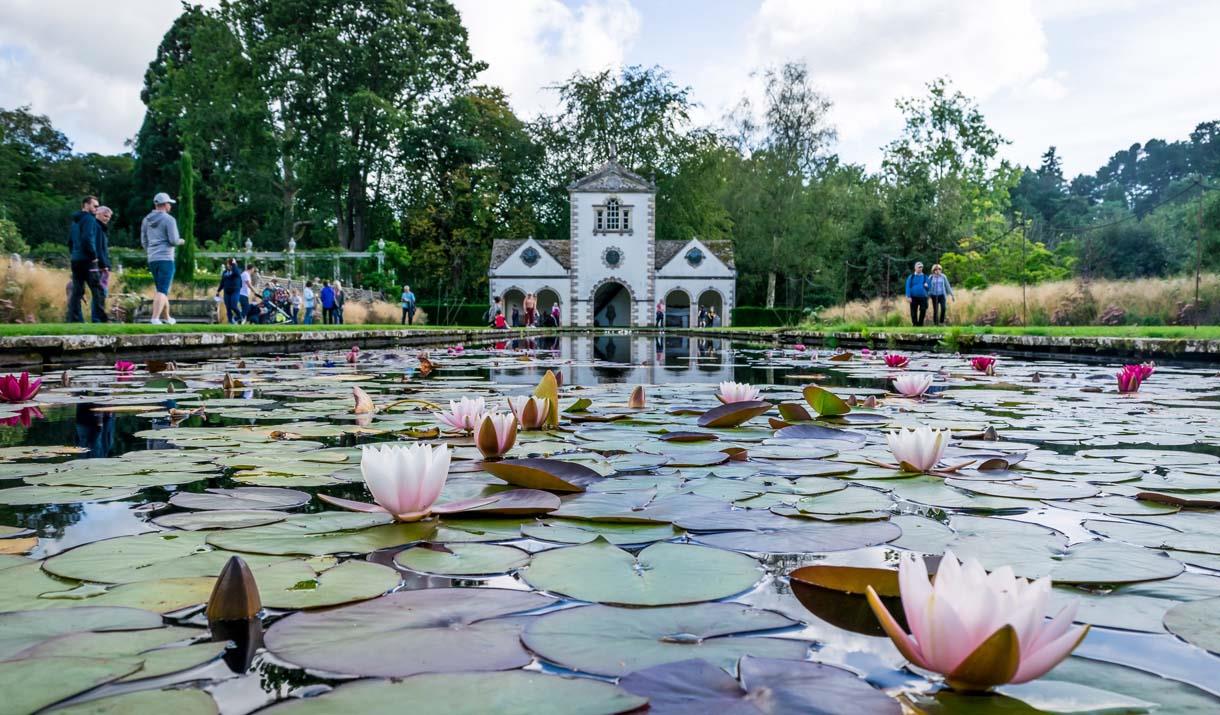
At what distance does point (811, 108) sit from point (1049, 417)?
33.3 meters

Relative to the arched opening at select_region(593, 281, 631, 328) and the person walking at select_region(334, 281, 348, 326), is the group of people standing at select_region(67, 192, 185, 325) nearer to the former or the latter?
the person walking at select_region(334, 281, 348, 326)

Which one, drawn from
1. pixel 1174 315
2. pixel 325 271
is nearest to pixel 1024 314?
pixel 1174 315

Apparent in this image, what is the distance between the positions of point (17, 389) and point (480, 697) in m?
3.37

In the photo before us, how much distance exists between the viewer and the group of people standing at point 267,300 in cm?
1351

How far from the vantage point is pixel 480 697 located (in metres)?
0.71

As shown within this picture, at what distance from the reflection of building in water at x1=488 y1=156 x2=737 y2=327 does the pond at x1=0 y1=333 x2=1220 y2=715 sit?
105 ft

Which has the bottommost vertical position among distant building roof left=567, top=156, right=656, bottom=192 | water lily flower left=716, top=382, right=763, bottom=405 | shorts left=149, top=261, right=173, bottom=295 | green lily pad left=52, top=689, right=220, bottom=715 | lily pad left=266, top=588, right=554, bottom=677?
lily pad left=266, top=588, right=554, bottom=677

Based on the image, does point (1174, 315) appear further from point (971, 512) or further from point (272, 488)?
point (272, 488)

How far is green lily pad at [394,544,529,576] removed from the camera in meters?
1.13

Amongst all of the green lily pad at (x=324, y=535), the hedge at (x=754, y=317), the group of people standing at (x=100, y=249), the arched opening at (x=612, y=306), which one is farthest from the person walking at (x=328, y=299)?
the arched opening at (x=612, y=306)

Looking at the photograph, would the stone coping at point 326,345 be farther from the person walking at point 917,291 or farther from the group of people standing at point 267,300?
the group of people standing at point 267,300

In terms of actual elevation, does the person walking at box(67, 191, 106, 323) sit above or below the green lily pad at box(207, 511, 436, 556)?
above

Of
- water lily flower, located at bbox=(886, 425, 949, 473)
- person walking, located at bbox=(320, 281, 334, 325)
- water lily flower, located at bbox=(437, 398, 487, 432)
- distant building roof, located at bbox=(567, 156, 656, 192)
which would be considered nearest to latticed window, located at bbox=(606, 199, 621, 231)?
distant building roof, located at bbox=(567, 156, 656, 192)

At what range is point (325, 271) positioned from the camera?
89.3 feet
